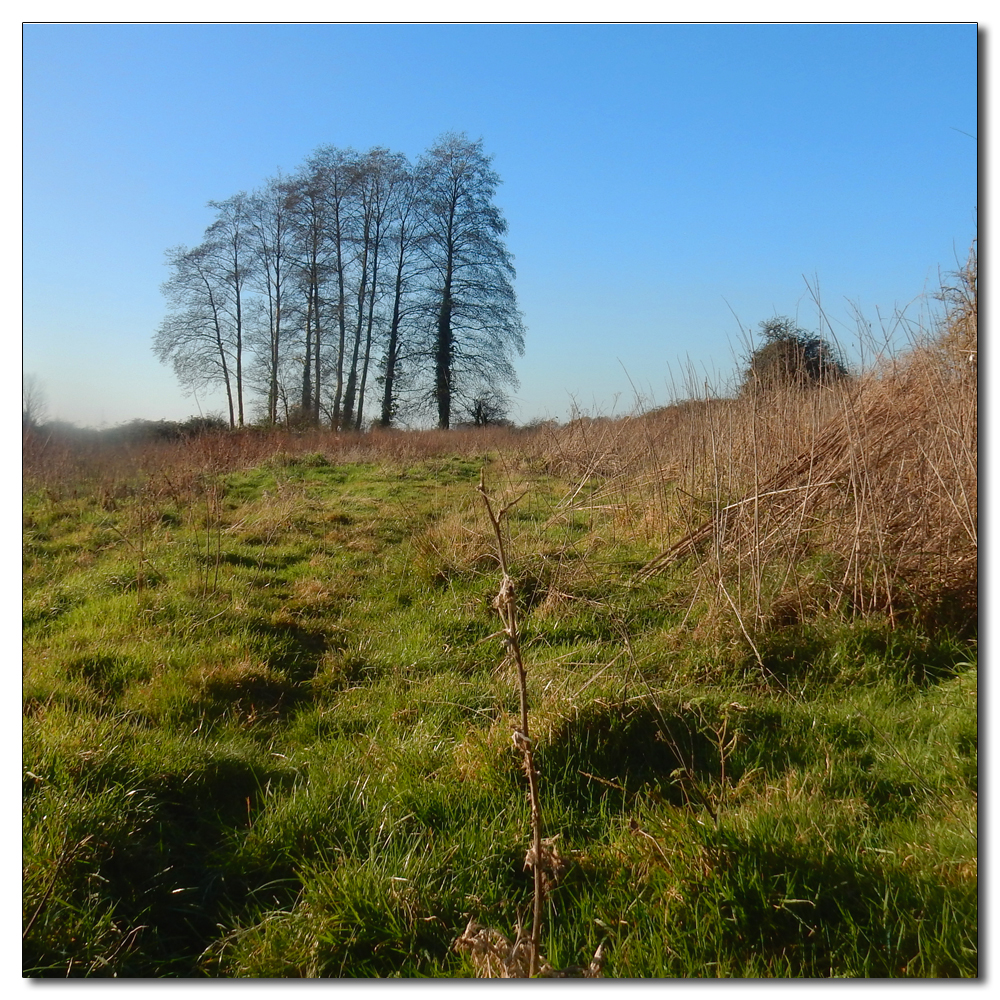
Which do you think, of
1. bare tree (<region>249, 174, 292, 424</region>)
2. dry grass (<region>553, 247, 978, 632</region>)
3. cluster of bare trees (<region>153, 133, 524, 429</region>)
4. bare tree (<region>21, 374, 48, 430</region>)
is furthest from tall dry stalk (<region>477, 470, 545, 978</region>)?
bare tree (<region>249, 174, 292, 424</region>)

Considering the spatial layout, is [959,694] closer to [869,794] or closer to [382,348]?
[869,794]

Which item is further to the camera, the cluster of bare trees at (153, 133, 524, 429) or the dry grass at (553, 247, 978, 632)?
the cluster of bare trees at (153, 133, 524, 429)

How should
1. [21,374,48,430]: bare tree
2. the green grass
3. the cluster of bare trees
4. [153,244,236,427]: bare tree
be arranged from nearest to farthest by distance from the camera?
the green grass → [21,374,48,430]: bare tree → [153,244,236,427]: bare tree → the cluster of bare trees

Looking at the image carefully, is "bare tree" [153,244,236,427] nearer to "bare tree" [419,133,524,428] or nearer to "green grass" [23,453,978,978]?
"green grass" [23,453,978,978]

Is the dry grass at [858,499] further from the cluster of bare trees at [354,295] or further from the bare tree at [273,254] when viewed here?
the bare tree at [273,254]

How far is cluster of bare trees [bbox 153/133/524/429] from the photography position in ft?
12.7

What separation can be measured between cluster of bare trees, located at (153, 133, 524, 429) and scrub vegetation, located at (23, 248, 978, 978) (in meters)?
0.72

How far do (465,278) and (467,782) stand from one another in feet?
13.8

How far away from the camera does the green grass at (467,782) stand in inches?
67.6

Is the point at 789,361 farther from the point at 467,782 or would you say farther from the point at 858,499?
the point at 467,782

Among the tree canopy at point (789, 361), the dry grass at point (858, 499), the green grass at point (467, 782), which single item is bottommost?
the green grass at point (467, 782)

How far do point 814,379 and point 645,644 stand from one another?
7.13 feet

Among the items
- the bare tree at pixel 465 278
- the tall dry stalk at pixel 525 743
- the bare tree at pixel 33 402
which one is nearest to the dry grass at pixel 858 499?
the bare tree at pixel 465 278

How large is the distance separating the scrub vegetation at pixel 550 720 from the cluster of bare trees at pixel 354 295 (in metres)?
0.72
